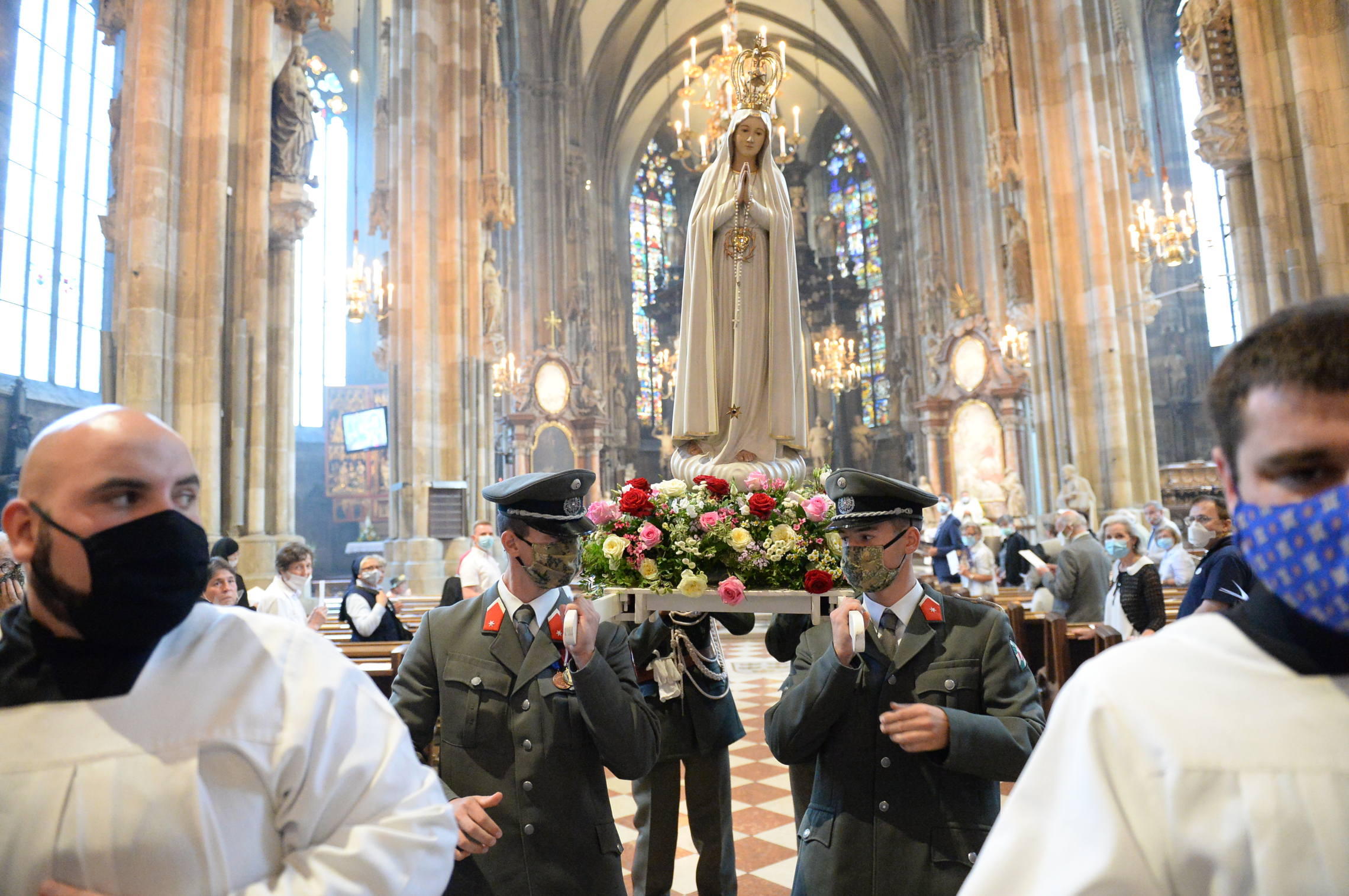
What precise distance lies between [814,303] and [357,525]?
21081 mm

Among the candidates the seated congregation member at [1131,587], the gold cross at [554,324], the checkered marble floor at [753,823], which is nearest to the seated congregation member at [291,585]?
the checkered marble floor at [753,823]

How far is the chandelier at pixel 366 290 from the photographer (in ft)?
47.1

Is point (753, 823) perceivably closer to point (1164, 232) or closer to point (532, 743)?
point (532, 743)

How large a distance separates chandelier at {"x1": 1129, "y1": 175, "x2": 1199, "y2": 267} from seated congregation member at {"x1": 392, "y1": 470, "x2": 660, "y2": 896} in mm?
13096

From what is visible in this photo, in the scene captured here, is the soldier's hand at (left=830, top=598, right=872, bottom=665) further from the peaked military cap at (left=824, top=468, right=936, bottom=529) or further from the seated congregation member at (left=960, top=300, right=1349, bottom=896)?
the seated congregation member at (left=960, top=300, right=1349, bottom=896)

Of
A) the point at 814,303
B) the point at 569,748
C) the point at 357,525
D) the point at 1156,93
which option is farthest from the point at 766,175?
the point at 814,303

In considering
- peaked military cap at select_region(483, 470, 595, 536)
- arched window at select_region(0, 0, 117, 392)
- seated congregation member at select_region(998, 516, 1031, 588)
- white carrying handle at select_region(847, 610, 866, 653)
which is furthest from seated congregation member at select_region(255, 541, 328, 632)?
arched window at select_region(0, 0, 117, 392)

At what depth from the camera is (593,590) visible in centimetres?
333

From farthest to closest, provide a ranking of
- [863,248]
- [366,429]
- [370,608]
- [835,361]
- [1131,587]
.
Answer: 1. [863,248]
2. [835,361]
3. [366,429]
4. [370,608]
5. [1131,587]

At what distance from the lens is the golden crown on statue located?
4.21 meters

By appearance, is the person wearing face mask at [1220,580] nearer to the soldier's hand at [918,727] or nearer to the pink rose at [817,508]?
the pink rose at [817,508]

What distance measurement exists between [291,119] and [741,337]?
8.10 meters

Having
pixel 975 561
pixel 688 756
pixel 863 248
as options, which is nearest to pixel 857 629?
pixel 688 756

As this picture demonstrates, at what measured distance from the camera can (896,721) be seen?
1.89m
